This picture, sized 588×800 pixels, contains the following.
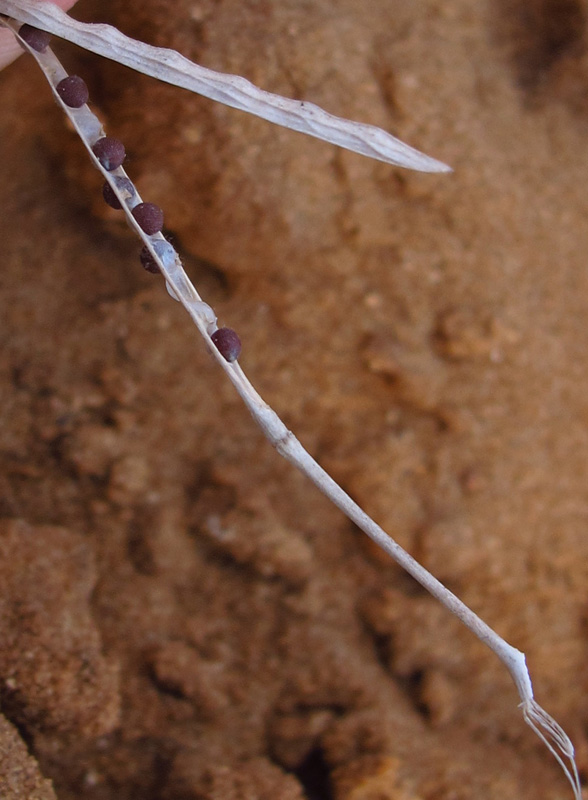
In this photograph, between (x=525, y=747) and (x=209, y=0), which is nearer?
(x=209, y=0)

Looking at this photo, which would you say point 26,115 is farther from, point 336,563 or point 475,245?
point 336,563

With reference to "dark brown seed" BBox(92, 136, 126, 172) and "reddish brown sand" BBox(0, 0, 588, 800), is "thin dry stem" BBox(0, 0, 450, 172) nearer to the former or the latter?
"dark brown seed" BBox(92, 136, 126, 172)

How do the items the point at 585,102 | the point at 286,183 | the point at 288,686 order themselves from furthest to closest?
the point at 585,102, the point at 288,686, the point at 286,183

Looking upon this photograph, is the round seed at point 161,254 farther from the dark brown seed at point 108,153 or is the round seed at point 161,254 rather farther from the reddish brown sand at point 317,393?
the reddish brown sand at point 317,393

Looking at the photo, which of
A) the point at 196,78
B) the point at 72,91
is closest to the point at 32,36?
the point at 72,91

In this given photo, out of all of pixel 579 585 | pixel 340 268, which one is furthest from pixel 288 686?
pixel 340 268

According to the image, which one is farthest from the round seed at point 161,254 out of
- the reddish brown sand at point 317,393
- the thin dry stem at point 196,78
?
the reddish brown sand at point 317,393
